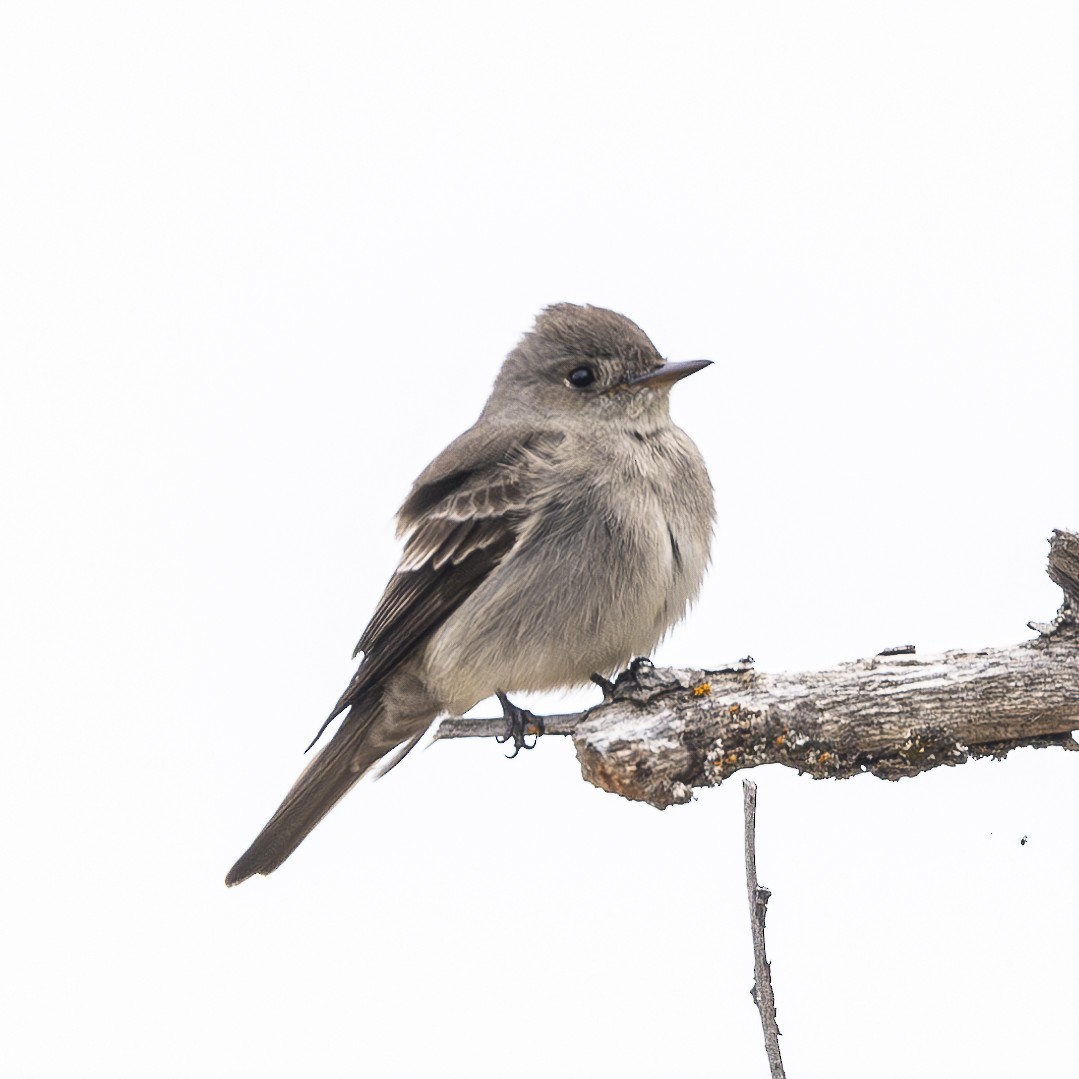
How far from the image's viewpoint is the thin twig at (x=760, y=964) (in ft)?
14.3

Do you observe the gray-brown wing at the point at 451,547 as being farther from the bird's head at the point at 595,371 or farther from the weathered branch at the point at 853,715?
the weathered branch at the point at 853,715

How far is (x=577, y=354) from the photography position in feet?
23.7

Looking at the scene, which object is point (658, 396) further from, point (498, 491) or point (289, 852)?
point (289, 852)

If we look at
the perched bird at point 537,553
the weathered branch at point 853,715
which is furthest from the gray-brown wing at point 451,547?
the weathered branch at point 853,715

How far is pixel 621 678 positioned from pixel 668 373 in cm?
155

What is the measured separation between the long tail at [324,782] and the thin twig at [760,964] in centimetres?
282

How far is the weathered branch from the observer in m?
5.66

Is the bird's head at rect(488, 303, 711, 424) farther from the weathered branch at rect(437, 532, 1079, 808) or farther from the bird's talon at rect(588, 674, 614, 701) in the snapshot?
the weathered branch at rect(437, 532, 1079, 808)

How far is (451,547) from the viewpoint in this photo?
6816mm

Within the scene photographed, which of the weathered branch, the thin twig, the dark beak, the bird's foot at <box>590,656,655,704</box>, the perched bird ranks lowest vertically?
the thin twig

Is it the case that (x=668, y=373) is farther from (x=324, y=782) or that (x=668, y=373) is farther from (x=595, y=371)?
(x=324, y=782)

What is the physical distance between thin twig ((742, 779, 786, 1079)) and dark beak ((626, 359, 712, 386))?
287 centimetres

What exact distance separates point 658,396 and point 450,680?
5.72 feet

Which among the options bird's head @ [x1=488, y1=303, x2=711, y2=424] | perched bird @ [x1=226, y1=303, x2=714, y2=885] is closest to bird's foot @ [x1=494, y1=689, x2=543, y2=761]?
perched bird @ [x1=226, y1=303, x2=714, y2=885]
